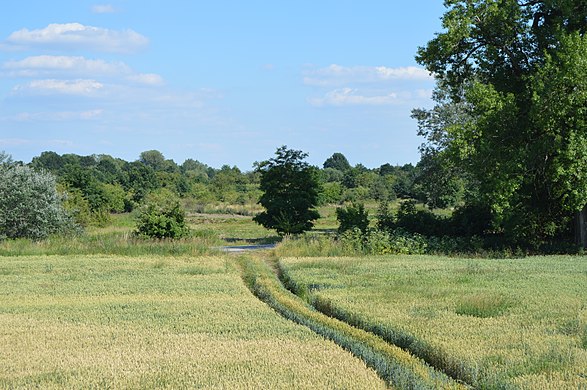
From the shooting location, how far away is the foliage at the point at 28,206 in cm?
4128

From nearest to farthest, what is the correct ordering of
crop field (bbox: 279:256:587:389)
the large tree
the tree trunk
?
crop field (bbox: 279:256:587:389), the large tree, the tree trunk

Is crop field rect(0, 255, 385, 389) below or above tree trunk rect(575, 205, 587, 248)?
below

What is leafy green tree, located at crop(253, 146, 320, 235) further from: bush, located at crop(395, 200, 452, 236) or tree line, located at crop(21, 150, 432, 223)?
tree line, located at crop(21, 150, 432, 223)

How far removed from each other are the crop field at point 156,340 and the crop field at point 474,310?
1629 millimetres

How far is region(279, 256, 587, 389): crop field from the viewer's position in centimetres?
1082

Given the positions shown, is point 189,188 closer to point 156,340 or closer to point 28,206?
point 28,206

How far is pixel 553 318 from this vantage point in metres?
14.7

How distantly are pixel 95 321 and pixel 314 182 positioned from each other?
92.7 feet

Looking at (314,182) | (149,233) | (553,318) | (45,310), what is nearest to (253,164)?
(314,182)

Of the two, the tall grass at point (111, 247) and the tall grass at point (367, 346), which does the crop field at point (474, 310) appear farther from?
the tall grass at point (111, 247)

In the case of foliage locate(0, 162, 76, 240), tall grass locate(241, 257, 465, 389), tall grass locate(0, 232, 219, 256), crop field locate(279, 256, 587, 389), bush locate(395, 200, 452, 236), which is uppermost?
foliage locate(0, 162, 76, 240)

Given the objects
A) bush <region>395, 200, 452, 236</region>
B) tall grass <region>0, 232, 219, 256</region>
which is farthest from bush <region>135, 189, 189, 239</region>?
bush <region>395, 200, 452, 236</region>

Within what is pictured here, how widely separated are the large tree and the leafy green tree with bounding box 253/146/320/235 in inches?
431

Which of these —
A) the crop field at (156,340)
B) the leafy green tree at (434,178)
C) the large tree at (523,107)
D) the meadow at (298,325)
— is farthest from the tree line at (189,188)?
the crop field at (156,340)
